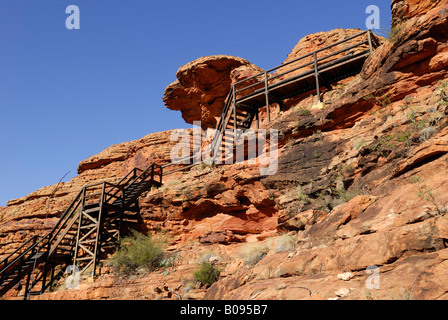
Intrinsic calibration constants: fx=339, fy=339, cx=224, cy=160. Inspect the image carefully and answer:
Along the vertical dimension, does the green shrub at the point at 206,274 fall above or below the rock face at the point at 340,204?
below

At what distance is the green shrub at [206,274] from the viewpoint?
9.06 m

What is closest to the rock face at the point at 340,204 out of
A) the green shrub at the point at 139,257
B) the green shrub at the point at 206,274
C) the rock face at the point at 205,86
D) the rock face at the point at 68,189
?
the green shrub at the point at 206,274

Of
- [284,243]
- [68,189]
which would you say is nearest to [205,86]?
[68,189]

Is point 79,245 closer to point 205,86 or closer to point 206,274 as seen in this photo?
point 206,274

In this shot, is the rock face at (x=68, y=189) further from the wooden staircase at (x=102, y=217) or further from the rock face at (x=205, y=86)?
the wooden staircase at (x=102, y=217)

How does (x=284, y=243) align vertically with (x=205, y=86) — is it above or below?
below

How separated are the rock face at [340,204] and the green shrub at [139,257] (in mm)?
698

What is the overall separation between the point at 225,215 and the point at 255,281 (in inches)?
280

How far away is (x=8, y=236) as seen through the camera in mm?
19375

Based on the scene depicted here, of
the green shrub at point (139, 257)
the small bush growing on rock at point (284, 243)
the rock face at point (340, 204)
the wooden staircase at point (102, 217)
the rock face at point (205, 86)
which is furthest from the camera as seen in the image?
the rock face at point (205, 86)

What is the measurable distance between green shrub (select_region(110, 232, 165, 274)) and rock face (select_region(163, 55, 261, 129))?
1250cm

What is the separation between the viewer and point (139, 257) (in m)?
12.0

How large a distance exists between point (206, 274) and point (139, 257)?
12.5 ft

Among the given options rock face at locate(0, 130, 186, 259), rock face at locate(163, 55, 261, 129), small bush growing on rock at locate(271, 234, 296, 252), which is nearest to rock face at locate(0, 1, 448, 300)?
small bush growing on rock at locate(271, 234, 296, 252)
